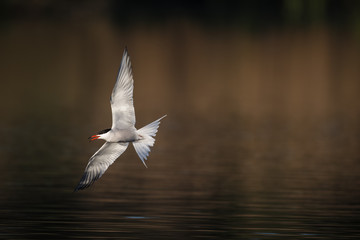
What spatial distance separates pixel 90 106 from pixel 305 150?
367 inches

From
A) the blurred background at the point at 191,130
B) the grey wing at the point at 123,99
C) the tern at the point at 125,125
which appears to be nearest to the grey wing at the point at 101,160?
the tern at the point at 125,125

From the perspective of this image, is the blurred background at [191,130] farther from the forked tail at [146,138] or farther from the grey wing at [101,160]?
the forked tail at [146,138]

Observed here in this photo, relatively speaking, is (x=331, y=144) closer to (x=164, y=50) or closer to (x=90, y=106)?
(x=90, y=106)

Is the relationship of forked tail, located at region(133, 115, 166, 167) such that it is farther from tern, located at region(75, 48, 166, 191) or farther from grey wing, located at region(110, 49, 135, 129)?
grey wing, located at region(110, 49, 135, 129)

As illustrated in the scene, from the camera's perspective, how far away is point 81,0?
72750mm

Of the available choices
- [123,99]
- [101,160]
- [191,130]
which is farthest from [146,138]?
[191,130]

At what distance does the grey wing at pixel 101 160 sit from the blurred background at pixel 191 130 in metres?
0.64

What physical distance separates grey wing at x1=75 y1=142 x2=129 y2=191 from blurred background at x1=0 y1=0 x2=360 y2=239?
0.64 m

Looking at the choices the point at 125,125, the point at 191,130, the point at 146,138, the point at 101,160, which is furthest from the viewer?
the point at 191,130

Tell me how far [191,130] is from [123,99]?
12.1 meters

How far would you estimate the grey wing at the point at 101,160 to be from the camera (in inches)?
528

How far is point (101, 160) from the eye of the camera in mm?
13609

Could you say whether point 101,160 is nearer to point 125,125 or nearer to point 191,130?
point 125,125

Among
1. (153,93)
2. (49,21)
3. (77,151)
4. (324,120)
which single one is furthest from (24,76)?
(49,21)
